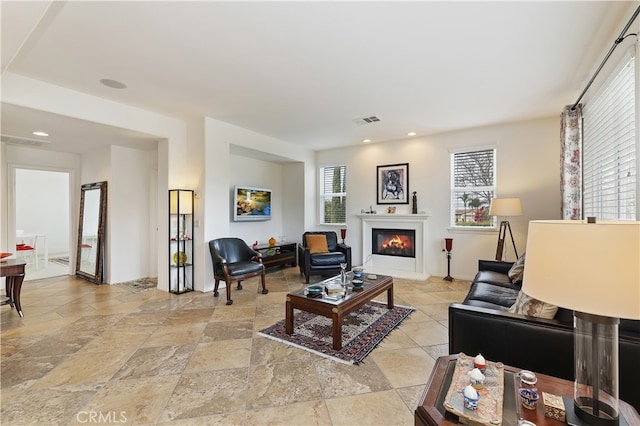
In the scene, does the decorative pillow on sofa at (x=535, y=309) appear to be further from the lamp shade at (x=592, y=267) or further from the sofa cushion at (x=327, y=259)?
the sofa cushion at (x=327, y=259)

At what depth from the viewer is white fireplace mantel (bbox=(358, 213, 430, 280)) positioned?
212 inches

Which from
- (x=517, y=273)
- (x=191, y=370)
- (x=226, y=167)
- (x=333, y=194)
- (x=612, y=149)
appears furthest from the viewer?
(x=333, y=194)

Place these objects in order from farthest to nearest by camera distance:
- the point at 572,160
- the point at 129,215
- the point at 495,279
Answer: the point at 129,215 → the point at 572,160 → the point at 495,279

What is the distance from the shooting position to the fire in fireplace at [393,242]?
560 centimetres

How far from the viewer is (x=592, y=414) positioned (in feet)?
3.28

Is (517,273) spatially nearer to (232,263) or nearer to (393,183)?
(393,183)

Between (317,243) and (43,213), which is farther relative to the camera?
(43,213)

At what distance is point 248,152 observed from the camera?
5.44 metres

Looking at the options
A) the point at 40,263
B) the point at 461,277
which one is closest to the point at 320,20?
the point at 461,277

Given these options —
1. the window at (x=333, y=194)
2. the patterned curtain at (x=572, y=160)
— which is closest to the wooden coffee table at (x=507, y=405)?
the patterned curtain at (x=572, y=160)

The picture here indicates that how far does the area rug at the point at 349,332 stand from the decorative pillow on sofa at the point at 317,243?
1.93 metres

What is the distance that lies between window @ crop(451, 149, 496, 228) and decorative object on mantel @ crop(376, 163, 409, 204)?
87 cm

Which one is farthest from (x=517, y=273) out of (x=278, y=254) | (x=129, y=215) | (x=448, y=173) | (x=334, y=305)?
(x=129, y=215)

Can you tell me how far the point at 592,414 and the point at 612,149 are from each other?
99.5 inches
